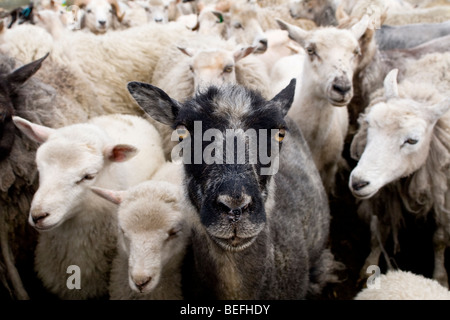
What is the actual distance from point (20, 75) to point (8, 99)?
20 centimetres

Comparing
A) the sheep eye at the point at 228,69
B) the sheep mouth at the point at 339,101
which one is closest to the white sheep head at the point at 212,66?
the sheep eye at the point at 228,69

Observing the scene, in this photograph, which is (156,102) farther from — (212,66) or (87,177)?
(212,66)

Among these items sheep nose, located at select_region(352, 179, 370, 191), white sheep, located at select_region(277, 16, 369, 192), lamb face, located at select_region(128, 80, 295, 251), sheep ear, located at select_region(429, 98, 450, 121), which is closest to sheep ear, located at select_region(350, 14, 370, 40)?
white sheep, located at select_region(277, 16, 369, 192)

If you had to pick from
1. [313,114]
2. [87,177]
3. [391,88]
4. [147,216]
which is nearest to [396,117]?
[391,88]

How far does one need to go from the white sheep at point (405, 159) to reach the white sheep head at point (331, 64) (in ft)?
1.08

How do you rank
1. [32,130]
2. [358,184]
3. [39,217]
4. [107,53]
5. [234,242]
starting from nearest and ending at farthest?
[234,242]
[39,217]
[32,130]
[358,184]
[107,53]

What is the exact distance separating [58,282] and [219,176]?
72.6 inches

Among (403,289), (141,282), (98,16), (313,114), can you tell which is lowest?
(98,16)

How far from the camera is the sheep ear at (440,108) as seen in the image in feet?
10.2

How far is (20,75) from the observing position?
122 inches

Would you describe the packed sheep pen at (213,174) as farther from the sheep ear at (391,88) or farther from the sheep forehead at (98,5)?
the sheep forehead at (98,5)

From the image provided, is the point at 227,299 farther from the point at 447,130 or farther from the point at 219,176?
the point at 447,130

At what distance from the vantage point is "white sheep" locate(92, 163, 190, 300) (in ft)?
8.11

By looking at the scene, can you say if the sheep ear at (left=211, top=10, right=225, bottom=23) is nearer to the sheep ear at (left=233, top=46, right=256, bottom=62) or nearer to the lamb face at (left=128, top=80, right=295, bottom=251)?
the sheep ear at (left=233, top=46, right=256, bottom=62)
